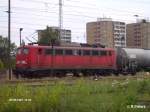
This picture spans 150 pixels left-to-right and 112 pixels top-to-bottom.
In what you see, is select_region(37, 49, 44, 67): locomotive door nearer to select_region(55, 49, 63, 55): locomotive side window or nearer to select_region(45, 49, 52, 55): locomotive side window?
select_region(45, 49, 52, 55): locomotive side window

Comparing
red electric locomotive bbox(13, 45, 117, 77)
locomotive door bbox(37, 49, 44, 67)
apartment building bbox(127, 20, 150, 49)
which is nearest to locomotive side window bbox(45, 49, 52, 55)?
red electric locomotive bbox(13, 45, 117, 77)

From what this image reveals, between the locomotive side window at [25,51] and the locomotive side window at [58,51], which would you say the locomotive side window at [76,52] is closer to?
the locomotive side window at [58,51]

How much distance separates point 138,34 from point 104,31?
7.23 metres

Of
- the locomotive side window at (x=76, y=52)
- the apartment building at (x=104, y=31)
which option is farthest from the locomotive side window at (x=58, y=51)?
the apartment building at (x=104, y=31)

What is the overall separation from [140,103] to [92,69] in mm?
27611

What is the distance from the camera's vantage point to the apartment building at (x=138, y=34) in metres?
86.0

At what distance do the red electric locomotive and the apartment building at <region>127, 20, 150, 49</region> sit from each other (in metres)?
43.5

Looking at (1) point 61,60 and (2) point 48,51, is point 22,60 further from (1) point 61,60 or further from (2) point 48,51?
(1) point 61,60

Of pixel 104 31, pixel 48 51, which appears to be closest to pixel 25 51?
pixel 48 51

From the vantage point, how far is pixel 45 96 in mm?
11812

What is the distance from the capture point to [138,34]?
90.0m

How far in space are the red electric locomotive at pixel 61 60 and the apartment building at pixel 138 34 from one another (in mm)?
43467

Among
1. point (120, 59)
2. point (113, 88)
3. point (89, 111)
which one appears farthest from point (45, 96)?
point (120, 59)

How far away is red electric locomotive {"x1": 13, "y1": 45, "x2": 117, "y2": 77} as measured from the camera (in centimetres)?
3519
